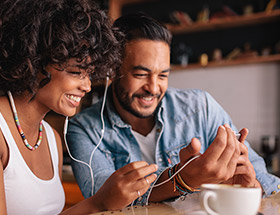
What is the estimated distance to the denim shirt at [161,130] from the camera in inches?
54.0

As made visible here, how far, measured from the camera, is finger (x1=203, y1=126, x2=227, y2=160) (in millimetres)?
842

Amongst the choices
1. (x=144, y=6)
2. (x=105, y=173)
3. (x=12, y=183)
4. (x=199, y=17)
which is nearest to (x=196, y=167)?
(x=105, y=173)

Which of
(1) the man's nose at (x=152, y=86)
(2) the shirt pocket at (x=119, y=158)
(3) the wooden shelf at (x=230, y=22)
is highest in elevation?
(3) the wooden shelf at (x=230, y=22)

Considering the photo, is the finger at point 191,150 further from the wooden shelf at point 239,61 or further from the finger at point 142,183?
the wooden shelf at point 239,61

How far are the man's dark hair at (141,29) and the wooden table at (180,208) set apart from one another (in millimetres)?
726

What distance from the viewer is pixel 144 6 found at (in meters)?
3.66

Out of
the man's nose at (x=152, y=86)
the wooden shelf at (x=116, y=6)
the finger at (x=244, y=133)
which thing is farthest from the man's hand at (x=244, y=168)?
the wooden shelf at (x=116, y=6)

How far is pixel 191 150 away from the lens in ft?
2.93

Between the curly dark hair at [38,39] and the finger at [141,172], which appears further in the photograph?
the curly dark hair at [38,39]

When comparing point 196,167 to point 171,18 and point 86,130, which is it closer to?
point 86,130

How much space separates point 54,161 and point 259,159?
82 cm

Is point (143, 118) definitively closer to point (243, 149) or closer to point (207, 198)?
point (243, 149)

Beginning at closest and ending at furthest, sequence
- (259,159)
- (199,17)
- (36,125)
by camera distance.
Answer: (36,125) < (259,159) < (199,17)

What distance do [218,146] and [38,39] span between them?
0.63 m
